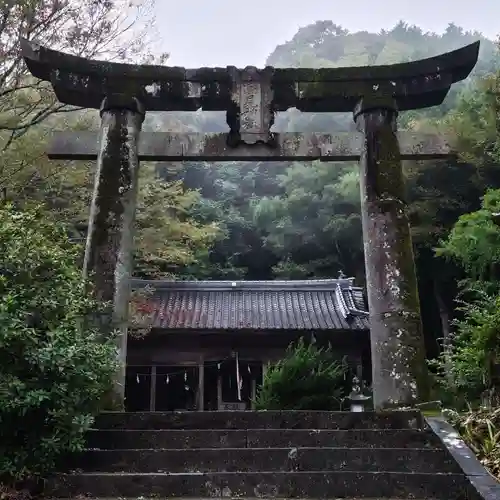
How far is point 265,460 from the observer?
15.9ft

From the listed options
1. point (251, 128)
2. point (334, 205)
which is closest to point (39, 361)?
point (251, 128)

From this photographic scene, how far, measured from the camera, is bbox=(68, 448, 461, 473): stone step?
4.81m

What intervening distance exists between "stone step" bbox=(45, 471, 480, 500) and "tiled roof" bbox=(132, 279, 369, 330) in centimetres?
1033

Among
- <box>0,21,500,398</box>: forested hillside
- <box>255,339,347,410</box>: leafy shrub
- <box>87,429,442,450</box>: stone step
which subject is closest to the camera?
<box>87,429,442,450</box>: stone step

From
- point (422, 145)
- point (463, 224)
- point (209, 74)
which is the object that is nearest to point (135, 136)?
point (209, 74)

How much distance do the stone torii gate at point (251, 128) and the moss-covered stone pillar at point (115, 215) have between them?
0.5 inches

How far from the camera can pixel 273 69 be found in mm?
7957

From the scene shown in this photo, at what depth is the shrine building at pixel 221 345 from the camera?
50.5 feet

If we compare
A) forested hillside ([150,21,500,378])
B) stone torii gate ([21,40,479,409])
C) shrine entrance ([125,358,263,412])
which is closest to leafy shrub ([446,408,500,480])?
stone torii gate ([21,40,479,409])

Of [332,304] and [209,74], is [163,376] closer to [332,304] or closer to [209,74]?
[332,304]

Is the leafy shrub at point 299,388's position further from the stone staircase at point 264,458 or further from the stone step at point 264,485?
the stone step at point 264,485

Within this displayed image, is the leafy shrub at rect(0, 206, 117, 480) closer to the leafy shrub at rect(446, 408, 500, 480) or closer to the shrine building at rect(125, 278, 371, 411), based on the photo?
the leafy shrub at rect(446, 408, 500, 480)

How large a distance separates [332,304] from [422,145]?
9.89m

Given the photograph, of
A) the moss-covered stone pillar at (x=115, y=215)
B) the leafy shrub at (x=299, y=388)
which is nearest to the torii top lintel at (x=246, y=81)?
the moss-covered stone pillar at (x=115, y=215)
